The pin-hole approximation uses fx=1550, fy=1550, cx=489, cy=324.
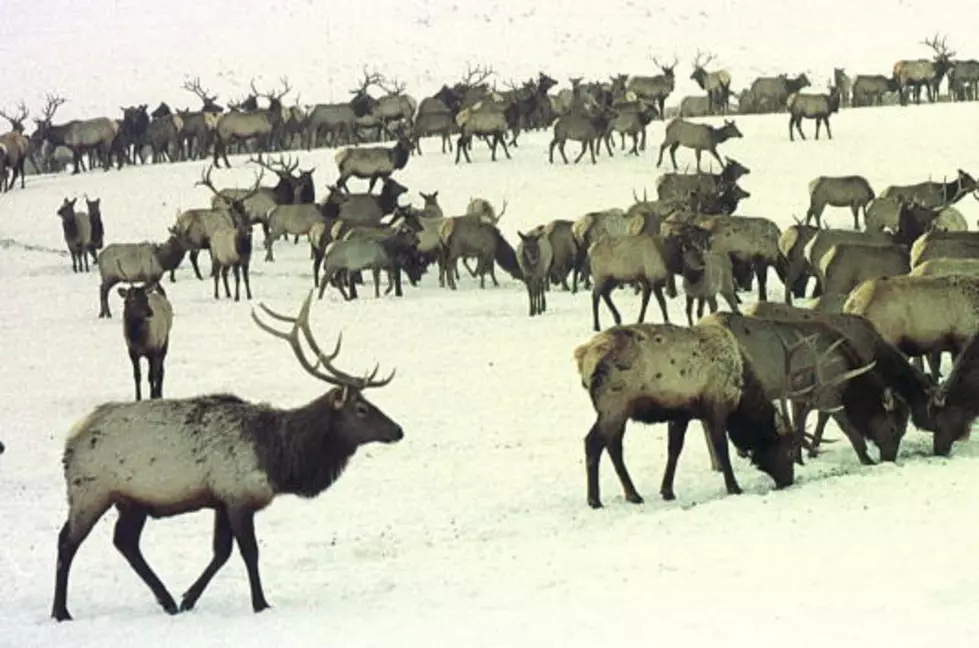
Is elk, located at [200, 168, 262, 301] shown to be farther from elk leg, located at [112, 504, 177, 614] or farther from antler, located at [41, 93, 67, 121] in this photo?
antler, located at [41, 93, 67, 121]

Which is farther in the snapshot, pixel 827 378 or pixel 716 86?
pixel 716 86

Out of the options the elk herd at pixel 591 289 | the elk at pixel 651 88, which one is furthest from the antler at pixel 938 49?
the elk at pixel 651 88

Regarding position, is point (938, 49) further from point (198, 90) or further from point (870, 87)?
point (198, 90)

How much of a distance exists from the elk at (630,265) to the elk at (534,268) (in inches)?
66.1

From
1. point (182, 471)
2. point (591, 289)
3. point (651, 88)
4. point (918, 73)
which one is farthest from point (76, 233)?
point (918, 73)

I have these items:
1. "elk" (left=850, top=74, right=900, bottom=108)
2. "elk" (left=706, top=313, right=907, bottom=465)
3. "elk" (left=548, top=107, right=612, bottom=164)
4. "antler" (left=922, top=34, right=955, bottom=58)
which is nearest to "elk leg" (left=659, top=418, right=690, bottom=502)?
"elk" (left=706, top=313, right=907, bottom=465)

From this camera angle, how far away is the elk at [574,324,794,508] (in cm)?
1198

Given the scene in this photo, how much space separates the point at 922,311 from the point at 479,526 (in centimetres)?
516

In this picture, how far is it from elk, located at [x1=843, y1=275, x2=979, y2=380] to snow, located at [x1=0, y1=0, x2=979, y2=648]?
3.19 ft

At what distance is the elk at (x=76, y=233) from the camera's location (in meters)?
28.8

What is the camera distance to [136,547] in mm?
10039

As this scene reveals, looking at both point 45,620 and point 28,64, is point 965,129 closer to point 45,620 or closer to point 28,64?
point 45,620

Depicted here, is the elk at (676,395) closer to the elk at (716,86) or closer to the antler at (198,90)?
the antler at (198,90)

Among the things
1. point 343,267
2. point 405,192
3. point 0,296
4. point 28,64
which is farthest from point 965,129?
point 28,64
